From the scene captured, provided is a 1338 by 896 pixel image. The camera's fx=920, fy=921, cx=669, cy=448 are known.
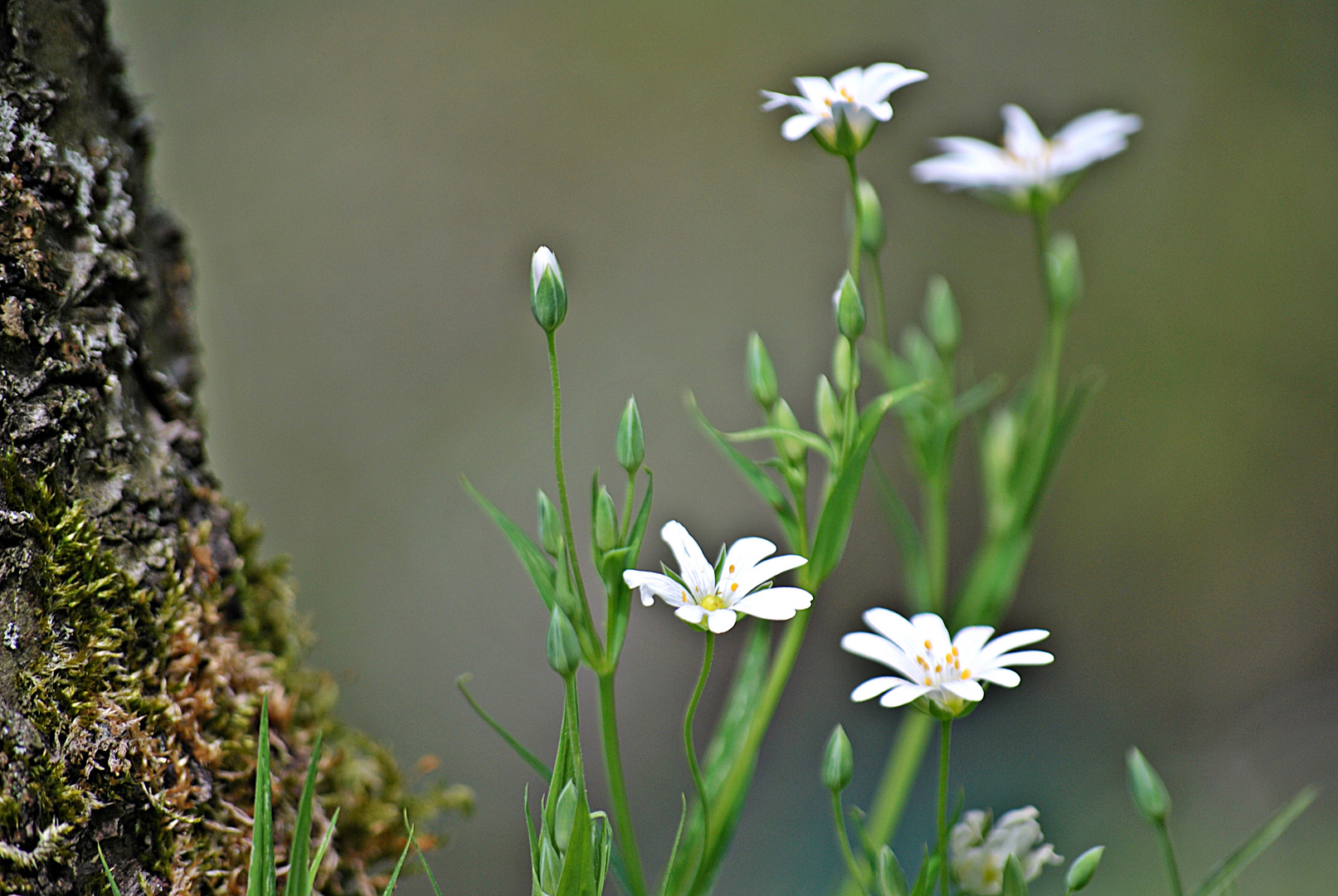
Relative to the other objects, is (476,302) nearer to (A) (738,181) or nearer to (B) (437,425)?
(B) (437,425)

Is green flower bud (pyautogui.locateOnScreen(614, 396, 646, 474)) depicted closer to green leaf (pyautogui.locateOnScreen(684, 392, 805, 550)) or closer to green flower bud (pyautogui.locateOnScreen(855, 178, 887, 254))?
green leaf (pyautogui.locateOnScreen(684, 392, 805, 550))

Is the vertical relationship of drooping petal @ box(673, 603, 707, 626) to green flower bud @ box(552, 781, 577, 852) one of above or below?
above

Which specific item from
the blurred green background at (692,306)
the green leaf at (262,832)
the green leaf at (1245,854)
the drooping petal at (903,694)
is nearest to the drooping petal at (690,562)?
the drooping petal at (903,694)

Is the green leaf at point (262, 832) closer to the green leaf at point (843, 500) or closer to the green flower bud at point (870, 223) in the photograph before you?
the green leaf at point (843, 500)

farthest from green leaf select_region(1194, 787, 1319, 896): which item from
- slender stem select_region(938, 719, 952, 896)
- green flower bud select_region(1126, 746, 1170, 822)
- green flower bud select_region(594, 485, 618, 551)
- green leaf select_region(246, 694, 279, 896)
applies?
green leaf select_region(246, 694, 279, 896)

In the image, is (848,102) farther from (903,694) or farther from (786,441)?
(903,694)

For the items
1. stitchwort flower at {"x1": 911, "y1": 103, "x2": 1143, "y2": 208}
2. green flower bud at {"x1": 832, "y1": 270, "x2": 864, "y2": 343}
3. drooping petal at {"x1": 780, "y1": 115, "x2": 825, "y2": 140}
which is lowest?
green flower bud at {"x1": 832, "y1": 270, "x2": 864, "y2": 343}

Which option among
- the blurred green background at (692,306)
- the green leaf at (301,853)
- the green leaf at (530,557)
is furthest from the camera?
the blurred green background at (692,306)

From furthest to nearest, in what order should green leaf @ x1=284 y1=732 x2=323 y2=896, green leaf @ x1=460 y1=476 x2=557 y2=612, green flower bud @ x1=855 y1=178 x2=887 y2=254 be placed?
green flower bud @ x1=855 y1=178 x2=887 y2=254, green leaf @ x1=460 y1=476 x2=557 y2=612, green leaf @ x1=284 y1=732 x2=323 y2=896
